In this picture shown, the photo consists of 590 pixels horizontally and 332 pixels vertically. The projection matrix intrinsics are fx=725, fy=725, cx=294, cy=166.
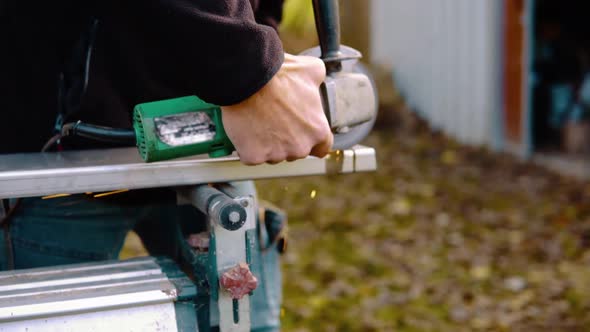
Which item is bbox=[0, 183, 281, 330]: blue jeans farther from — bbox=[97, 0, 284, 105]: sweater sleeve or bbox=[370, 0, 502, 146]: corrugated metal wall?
bbox=[370, 0, 502, 146]: corrugated metal wall

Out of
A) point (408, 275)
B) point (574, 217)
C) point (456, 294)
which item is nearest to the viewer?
point (456, 294)

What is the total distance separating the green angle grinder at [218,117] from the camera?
1177mm

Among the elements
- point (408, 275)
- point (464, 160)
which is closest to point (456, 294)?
point (408, 275)

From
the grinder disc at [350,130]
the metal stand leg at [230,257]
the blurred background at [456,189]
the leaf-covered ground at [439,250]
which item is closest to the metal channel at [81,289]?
the metal stand leg at [230,257]

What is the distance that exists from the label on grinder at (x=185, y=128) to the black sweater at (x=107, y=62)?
5 cm

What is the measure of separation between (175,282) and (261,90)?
1.11ft

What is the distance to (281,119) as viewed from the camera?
1180 mm

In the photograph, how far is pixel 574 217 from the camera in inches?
179

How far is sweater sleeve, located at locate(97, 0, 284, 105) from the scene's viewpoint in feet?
3.71

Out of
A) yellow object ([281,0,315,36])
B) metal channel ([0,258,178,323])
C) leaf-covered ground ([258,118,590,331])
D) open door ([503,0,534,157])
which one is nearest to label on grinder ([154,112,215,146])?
metal channel ([0,258,178,323])

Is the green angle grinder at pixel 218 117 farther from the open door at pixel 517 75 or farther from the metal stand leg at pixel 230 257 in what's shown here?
the open door at pixel 517 75

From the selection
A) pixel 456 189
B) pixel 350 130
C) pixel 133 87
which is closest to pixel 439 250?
pixel 456 189

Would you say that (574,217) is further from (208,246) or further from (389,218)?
(208,246)

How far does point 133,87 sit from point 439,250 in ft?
9.83
